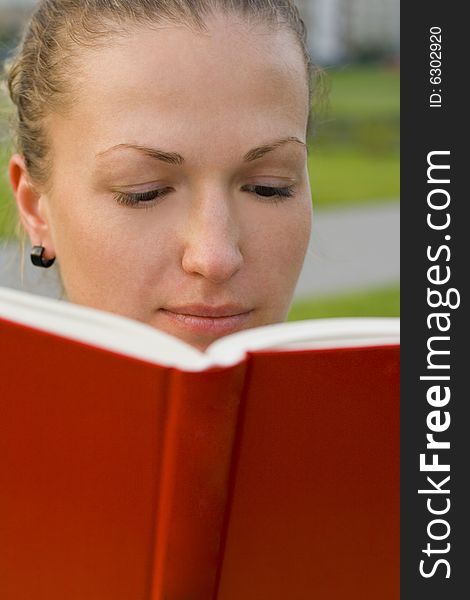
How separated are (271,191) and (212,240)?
161mm

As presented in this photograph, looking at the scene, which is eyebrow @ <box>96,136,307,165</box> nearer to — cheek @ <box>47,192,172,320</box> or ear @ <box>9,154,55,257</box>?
cheek @ <box>47,192,172,320</box>

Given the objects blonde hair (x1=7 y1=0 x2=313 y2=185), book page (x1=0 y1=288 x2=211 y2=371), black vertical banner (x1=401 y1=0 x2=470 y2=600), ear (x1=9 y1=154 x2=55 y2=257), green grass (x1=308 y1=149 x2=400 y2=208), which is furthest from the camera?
green grass (x1=308 y1=149 x2=400 y2=208)

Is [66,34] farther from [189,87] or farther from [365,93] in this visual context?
[365,93]

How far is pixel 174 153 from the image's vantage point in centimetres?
125

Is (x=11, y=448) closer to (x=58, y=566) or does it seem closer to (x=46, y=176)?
(x=58, y=566)

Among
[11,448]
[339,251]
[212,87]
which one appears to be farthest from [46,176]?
[339,251]

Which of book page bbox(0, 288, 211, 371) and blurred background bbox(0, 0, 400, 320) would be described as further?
blurred background bbox(0, 0, 400, 320)

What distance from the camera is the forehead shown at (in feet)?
4.15

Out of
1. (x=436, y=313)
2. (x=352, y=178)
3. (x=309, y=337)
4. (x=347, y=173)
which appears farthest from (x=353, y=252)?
(x=309, y=337)

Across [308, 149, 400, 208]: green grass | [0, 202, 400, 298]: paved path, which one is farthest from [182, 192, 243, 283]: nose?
[308, 149, 400, 208]: green grass

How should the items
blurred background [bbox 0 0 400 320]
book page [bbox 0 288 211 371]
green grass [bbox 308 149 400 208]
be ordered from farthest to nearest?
green grass [bbox 308 149 400 208], blurred background [bbox 0 0 400 320], book page [bbox 0 288 211 371]

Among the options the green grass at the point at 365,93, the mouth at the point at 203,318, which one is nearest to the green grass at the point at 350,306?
the mouth at the point at 203,318

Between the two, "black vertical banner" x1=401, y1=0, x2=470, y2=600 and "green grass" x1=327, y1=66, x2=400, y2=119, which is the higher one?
"green grass" x1=327, y1=66, x2=400, y2=119

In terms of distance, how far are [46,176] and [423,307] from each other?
67 centimetres
